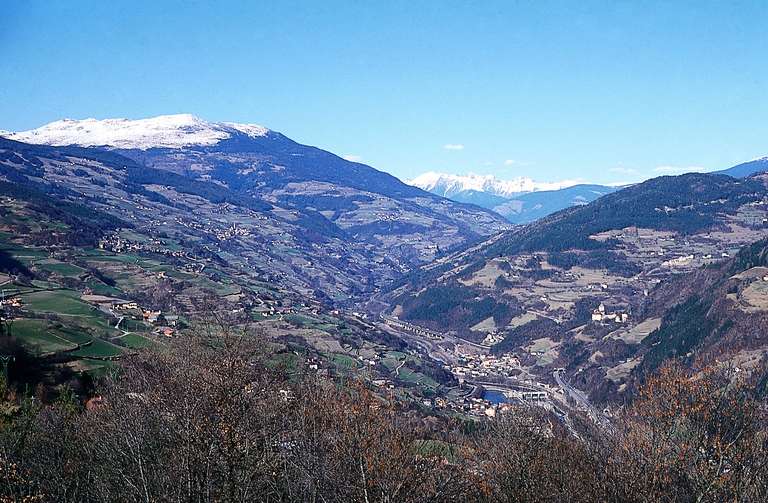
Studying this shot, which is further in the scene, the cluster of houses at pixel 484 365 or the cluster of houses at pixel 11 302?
the cluster of houses at pixel 484 365

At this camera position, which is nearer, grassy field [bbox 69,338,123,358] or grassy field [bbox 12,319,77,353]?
grassy field [bbox 12,319,77,353]

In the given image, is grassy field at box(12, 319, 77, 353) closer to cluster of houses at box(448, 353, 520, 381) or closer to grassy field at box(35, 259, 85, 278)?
grassy field at box(35, 259, 85, 278)

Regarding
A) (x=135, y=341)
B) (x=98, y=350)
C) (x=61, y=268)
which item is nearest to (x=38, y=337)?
(x=98, y=350)

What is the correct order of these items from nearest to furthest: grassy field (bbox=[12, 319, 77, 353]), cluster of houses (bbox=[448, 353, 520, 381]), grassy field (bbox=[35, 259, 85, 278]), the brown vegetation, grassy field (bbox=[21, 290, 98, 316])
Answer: the brown vegetation
grassy field (bbox=[12, 319, 77, 353])
grassy field (bbox=[21, 290, 98, 316])
grassy field (bbox=[35, 259, 85, 278])
cluster of houses (bbox=[448, 353, 520, 381])

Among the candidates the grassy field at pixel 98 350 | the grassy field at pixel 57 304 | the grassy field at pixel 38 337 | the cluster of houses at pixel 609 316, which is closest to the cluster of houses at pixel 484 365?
the cluster of houses at pixel 609 316

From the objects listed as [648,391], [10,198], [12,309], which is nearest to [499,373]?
[12,309]

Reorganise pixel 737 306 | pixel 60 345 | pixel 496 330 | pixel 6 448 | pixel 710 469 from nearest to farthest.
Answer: pixel 710 469 < pixel 6 448 < pixel 60 345 < pixel 737 306 < pixel 496 330

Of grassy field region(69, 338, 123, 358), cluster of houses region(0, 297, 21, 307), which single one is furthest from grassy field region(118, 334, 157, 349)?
cluster of houses region(0, 297, 21, 307)

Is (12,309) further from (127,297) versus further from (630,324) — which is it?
(630,324)

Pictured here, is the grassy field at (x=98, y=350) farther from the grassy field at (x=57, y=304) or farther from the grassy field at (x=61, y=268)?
the grassy field at (x=61, y=268)

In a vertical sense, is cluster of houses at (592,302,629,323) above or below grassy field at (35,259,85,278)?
below

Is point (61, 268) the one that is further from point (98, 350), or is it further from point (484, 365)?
point (484, 365)
